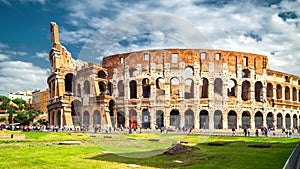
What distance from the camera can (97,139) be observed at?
15953 millimetres

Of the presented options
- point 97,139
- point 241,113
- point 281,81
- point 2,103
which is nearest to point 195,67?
point 241,113

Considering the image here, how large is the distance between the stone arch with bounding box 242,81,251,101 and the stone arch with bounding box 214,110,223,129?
648 cm

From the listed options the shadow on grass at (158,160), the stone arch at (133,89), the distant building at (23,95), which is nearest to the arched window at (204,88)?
A: the stone arch at (133,89)

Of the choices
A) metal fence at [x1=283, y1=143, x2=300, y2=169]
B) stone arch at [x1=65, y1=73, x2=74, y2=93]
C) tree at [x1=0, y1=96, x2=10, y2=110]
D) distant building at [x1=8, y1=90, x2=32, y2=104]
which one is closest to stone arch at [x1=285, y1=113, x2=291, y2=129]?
stone arch at [x1=65, y1=73, x2=74, y2=93]

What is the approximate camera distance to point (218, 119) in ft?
184

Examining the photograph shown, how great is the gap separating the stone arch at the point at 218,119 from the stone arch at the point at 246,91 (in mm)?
6478

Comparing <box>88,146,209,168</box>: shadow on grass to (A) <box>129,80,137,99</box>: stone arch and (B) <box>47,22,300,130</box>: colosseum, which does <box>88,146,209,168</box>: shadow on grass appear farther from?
(A) <box>129,80,137,99</box>: stone arch

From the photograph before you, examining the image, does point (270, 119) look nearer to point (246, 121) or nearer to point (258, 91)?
point (258, 91)

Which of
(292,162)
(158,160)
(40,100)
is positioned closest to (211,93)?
(158,160)

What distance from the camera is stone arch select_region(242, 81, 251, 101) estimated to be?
56.9 metres

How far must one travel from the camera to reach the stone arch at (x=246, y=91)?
187ft

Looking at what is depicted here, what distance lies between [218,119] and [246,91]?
761cm

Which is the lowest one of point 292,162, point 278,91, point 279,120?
point 279,120

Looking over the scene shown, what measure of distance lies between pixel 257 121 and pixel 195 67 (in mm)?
15445
